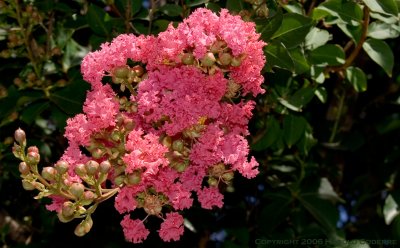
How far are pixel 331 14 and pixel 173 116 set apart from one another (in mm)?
644

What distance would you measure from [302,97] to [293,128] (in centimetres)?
17

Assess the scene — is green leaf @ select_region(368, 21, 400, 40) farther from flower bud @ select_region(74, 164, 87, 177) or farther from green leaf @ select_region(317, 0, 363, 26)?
flower bud @ select_region(74, 164, 87, 177)

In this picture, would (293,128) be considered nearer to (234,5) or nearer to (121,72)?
(234,5)

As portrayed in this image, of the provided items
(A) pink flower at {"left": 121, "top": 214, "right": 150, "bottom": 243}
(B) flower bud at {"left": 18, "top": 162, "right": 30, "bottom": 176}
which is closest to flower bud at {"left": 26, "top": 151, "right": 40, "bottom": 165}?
(B) flower bud at {"left": 18, "top": 162, "right": 30, "bottom": 176}

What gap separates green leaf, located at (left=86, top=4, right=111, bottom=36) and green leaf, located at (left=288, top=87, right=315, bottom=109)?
0.58 metres

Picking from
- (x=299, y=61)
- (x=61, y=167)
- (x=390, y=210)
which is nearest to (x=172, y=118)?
(x=61, y=167)

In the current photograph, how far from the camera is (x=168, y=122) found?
1.26 m

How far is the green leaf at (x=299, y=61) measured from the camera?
1571 mm

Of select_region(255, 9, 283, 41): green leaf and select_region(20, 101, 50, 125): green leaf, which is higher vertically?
select_region(255, 9, 283, 41): green leaf

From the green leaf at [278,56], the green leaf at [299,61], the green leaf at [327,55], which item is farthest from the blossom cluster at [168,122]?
the green leaf at [327,55]

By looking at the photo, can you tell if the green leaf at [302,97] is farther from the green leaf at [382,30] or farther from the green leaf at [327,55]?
the green leaf at [382,30]

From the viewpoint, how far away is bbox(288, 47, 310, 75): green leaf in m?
1.57

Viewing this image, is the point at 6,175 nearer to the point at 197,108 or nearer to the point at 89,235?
the point at 89,235

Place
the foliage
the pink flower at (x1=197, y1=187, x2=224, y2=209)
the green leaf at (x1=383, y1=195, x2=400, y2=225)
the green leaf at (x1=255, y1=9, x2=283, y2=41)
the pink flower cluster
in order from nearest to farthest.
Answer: the pink flower cluster
the pink flower at (x1=197, y1=187, x2=224, y2=209)
the green leaf at (x1=255, y1=9, x2=283, y2=41)
the foliage
the green leaf at (x1=383, y1=195, x2=400, y2=225)
